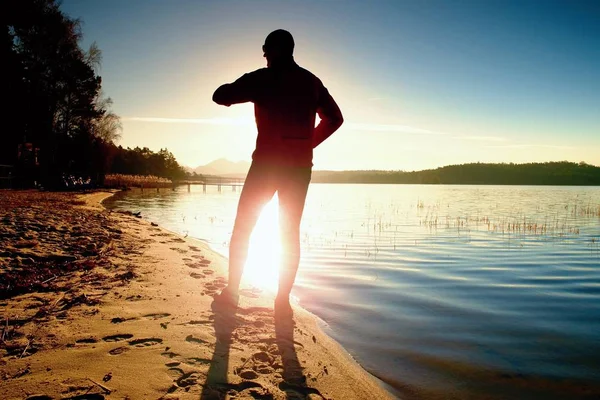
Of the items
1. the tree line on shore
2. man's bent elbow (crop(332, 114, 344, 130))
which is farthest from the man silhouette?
the tree line on shore

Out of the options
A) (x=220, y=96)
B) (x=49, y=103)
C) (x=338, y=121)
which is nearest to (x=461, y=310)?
(x=338, y=121)

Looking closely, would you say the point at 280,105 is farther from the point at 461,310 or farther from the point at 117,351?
the point at 461,310

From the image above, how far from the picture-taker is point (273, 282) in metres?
5.29

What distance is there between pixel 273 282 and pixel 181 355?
10.2 feet

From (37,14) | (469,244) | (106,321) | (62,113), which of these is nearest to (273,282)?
(106,321)

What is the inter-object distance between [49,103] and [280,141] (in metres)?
30.4

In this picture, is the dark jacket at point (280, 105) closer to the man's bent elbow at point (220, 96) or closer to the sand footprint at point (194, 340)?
the man's bent elbow at point (220, 96)

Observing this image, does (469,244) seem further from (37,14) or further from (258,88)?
(37,14)

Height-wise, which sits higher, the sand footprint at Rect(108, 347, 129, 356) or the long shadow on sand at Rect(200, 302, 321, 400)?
the sand footprint at Rect(108, 347, 129, 356)

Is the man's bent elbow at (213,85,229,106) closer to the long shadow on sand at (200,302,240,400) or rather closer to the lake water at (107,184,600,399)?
the long shadow on sand at (200,302,240,400)

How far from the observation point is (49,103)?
26562 millimetres

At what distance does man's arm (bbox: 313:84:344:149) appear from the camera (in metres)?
3.47

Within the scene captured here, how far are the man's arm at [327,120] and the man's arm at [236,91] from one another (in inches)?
27.8

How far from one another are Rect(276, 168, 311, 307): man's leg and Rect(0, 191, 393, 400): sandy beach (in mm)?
361
